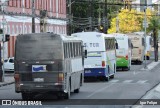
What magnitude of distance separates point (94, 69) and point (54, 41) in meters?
13.3

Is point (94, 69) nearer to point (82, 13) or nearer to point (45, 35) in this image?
point (45, 35)

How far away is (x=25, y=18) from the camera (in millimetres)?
69688

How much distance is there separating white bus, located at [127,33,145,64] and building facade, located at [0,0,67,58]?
11702 mm

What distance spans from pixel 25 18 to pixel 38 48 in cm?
4579

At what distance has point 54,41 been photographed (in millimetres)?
24375

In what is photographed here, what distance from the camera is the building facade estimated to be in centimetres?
6438

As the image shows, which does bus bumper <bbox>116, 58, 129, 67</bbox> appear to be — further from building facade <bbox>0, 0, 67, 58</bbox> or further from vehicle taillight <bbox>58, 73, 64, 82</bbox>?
vehicle taillight <bbox>58, 73, 64, 82</bbox>

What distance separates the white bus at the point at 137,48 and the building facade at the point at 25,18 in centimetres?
1170

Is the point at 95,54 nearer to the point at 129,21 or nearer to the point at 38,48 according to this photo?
the point at 38,48

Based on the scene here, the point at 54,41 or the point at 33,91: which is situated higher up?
the point at 54,41

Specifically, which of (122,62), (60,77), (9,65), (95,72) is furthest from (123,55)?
(60,77)

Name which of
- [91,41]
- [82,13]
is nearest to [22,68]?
[91,41]

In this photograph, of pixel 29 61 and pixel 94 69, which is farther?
pixel 94 69

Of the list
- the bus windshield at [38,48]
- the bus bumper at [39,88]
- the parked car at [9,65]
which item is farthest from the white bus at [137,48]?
the bus bumper at [39,88]
